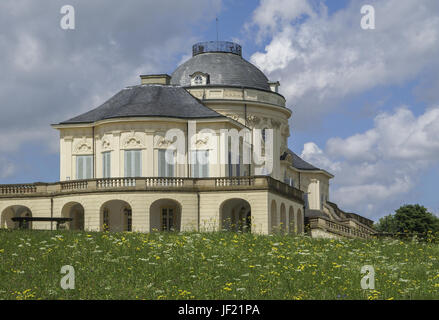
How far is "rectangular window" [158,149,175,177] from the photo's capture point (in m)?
52.9

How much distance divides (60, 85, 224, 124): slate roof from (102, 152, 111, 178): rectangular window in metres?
2.48

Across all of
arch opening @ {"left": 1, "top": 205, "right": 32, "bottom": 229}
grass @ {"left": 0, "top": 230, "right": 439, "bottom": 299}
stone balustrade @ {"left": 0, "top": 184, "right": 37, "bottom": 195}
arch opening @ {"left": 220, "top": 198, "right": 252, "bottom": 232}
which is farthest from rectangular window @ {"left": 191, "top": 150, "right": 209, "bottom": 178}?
grass @ {"left": 0, "top": 230, "right": 439, "bottom": 299}

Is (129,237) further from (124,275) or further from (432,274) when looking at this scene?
(432,274)

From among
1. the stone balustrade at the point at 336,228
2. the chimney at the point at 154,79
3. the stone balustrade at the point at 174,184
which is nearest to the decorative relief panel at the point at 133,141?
the stone balustrade at the point at 174,184

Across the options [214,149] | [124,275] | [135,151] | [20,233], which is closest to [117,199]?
[135,151]

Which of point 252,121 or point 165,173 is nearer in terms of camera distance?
point 165,173

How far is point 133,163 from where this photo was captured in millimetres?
53125

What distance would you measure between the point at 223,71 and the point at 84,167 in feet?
47.2

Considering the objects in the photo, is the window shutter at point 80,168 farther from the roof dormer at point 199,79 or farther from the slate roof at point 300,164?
the slate roof at point 300,164

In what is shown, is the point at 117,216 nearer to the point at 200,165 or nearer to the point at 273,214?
the point at 200,165

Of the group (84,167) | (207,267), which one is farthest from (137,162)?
(207,267)

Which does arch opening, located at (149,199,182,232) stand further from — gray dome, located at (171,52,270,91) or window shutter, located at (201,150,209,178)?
gray dome, located at (171,52,270,91)

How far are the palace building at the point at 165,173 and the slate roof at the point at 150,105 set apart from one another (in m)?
0.08
